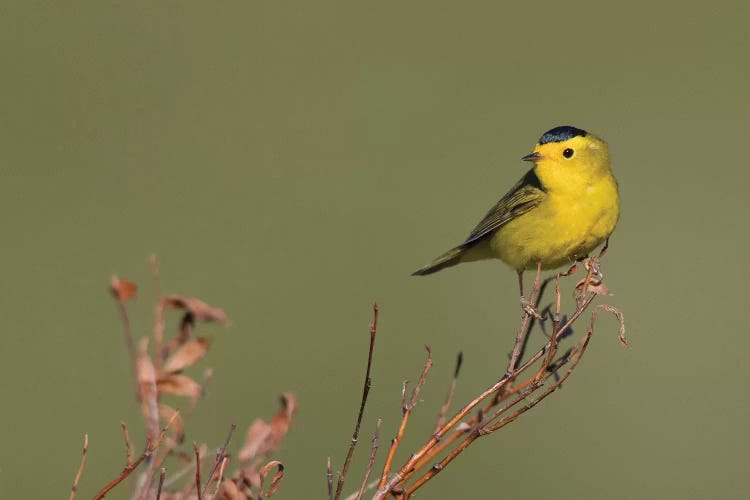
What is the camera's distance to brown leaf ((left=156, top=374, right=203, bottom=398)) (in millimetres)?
1875

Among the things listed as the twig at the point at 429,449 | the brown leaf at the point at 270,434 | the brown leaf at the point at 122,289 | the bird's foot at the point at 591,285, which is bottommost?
the twig at the point at 429,449

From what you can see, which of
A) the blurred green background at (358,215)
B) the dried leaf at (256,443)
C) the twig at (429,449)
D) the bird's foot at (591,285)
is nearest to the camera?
the twig at (429,449)

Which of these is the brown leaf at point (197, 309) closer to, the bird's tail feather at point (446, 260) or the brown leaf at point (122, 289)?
the brown leaf at point (122, 289)

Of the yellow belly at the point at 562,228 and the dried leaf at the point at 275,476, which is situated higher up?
the yellow belly at the point at 562,228

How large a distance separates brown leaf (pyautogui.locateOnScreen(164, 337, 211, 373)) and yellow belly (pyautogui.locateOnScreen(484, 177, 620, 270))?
1.95m

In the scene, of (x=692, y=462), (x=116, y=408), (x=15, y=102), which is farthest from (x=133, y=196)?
(x=692, y=462)

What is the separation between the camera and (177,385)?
1886 millimetres

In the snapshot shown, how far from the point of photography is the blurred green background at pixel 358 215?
23.4 feet

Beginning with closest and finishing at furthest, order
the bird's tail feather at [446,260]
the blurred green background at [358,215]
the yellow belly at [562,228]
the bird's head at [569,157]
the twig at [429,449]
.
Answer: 1. the twig at [429,449]
2. the yellow belly at [562,228]
3. the bird's head at [569,157]
4. the bird's tail feather at [446,260]
5. the blurred green background at [358,215]

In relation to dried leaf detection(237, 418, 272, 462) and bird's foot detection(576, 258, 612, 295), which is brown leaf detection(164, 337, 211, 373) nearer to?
dried leaf detection(237, 418, 272, 462)

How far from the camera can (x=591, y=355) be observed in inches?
338

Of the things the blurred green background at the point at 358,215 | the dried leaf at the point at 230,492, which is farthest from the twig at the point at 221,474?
the blurred green background at the point at 358,215

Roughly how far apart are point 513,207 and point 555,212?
235 millimetres

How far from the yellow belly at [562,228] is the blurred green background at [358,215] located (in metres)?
2.56
